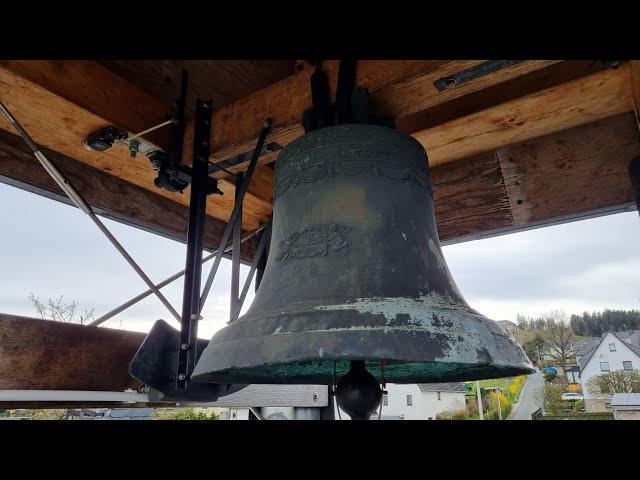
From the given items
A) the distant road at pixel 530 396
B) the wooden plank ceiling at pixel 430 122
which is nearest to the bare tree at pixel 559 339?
the distant road at pixel 530 396

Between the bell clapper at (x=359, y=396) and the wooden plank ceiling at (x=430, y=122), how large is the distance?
977mm

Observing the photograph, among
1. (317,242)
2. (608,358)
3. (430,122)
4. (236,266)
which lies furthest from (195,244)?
(608,358)

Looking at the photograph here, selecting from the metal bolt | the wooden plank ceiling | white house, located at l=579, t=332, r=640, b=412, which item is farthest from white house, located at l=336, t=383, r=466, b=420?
the metal bolt

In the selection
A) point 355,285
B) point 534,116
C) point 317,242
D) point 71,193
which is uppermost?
point 534,116

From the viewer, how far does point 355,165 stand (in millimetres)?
1420

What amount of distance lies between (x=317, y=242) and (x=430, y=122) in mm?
1260

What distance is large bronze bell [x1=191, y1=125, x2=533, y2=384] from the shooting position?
3.29ft

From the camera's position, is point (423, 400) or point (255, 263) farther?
point (423, 400)

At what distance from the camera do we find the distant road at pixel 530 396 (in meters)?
27.5

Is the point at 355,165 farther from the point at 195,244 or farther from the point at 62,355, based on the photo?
the point at 62,355
